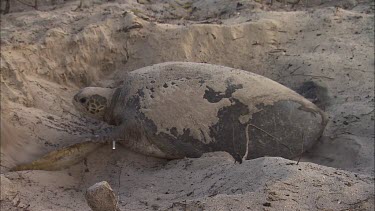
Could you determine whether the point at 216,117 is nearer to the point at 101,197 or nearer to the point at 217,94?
the point at 217,94

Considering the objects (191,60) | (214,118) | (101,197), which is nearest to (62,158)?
(214,118)

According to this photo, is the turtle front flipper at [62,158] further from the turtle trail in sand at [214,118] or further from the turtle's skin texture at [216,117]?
the turtle's skin texture at [216,117]

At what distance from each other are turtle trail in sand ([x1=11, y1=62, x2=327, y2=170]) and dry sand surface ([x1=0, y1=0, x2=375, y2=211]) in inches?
4.6

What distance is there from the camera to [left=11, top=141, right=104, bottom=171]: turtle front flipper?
8.91ft

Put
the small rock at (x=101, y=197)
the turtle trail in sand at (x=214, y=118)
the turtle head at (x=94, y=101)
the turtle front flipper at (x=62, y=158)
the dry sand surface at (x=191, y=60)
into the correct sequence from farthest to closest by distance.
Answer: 1. the turtle head at (x=94, y=101)
2. the turtle trail in sand at (x=214, y=118)
3. the turtle front flipper at (x=62, y=158)
4. the dry sand surface at (x=191, y=60)
5. the small rock at (x=101, y=197)

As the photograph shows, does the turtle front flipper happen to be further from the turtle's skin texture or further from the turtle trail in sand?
the turtle's skin texture

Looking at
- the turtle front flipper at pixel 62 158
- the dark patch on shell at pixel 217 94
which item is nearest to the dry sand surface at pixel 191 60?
the turtle front flipper at pixel 62 158

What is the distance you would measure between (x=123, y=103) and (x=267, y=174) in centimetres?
138

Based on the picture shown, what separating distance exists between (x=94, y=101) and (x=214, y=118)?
0.94m

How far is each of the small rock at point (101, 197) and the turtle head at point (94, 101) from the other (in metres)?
1.77

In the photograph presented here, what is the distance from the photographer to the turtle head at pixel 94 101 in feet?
11.1

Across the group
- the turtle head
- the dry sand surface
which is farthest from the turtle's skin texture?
the turtle head

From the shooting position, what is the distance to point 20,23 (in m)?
4.19

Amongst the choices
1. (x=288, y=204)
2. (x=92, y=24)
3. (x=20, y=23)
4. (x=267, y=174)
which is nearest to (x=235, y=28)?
(x=92, y=24)
